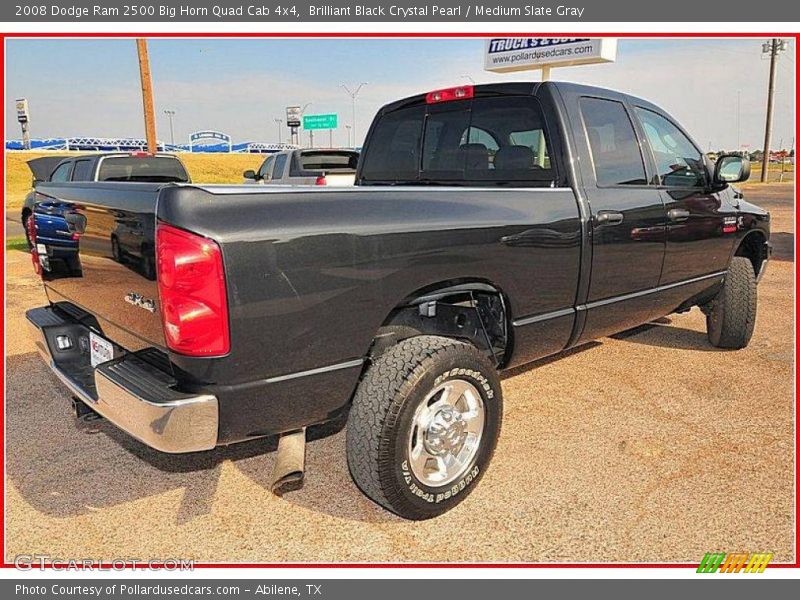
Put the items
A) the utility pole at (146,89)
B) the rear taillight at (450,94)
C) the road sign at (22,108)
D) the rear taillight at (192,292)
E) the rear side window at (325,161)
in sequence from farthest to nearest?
the road sign at (22,108), the utility pole at (146,89), the rear side window at (325,161), the rear taillight at (450,94), the rear taillight at (192,292)

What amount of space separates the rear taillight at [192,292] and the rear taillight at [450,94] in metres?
2.44

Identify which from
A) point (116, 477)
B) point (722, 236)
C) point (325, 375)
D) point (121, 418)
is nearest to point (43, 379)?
point (116, 477)

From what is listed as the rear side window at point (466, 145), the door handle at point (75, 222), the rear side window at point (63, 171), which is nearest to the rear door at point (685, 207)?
the rear side window at point (466, 145)

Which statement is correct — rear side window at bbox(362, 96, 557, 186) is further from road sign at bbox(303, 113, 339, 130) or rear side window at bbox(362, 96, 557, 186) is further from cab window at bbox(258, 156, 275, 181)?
road sign at bbox(303, 113, 339, 130)

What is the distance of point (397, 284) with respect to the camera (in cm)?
281

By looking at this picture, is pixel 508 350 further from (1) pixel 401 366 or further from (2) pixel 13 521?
(2) pixel 13 521

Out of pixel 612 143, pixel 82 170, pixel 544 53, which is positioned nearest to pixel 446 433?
pixel 612 143

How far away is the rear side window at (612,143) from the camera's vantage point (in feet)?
12.8

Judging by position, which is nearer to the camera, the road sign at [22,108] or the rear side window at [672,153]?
the rear side window at [672,153]

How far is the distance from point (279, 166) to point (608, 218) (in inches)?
443

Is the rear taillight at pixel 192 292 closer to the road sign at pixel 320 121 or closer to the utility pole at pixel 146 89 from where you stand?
the utility pole at pixel 146 89

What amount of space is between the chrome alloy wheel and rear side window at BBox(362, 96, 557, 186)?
1.43 metres

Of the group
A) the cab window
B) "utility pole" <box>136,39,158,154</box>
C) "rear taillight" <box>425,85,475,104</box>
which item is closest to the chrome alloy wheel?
"rear taillight" <box>425,85,475,104</box>

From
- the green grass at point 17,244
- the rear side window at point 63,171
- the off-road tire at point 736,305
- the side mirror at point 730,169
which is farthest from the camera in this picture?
the green grass at point 17,244
